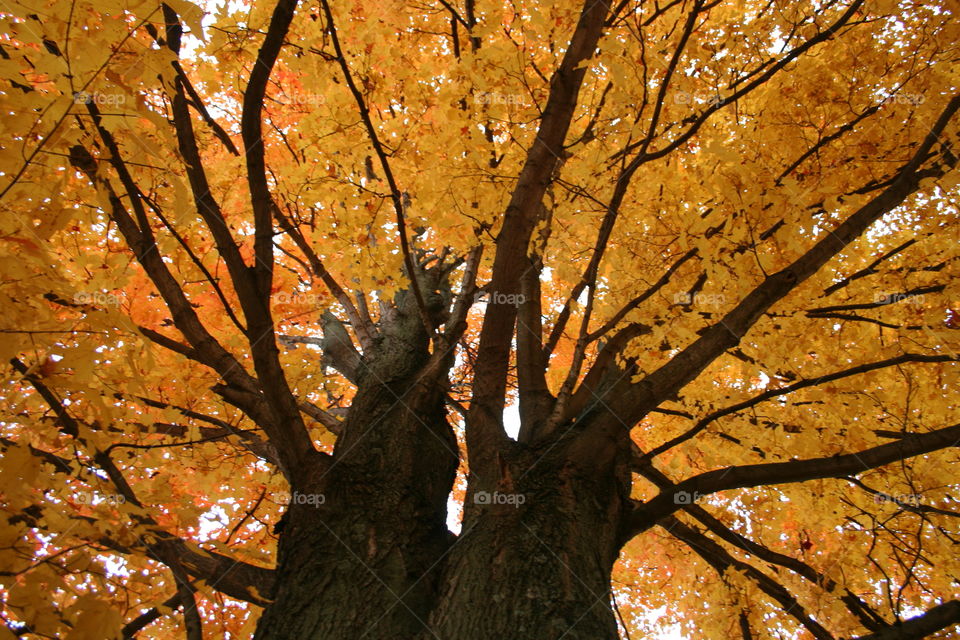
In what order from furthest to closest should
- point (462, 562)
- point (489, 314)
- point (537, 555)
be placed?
point (489, 314) → point (462, 562) → point (537, 555)

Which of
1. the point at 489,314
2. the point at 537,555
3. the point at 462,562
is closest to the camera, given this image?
the point at 537,555

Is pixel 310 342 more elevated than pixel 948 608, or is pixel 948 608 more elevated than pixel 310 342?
pixel 310 342

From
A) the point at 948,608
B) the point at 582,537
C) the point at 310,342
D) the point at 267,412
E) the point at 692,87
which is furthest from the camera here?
the point at 310,342

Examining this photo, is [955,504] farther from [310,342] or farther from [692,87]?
[310,342]

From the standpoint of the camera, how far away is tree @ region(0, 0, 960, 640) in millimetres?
1838

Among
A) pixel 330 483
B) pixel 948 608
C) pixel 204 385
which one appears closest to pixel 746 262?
pixel 948 608

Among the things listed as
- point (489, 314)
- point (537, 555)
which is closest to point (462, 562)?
point (537, 555)

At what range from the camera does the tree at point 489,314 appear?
1838 millimetres

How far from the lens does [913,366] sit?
3322mm

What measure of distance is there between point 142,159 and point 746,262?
293cm

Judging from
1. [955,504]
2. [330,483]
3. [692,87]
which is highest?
[692,87]

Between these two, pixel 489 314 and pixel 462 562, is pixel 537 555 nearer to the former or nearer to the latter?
pixel 462 562

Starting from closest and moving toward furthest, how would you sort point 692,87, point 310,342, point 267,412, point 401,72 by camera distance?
point 267,412 < point 692,87 < point 401,72 < point 310,342

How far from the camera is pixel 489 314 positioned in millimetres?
2693
